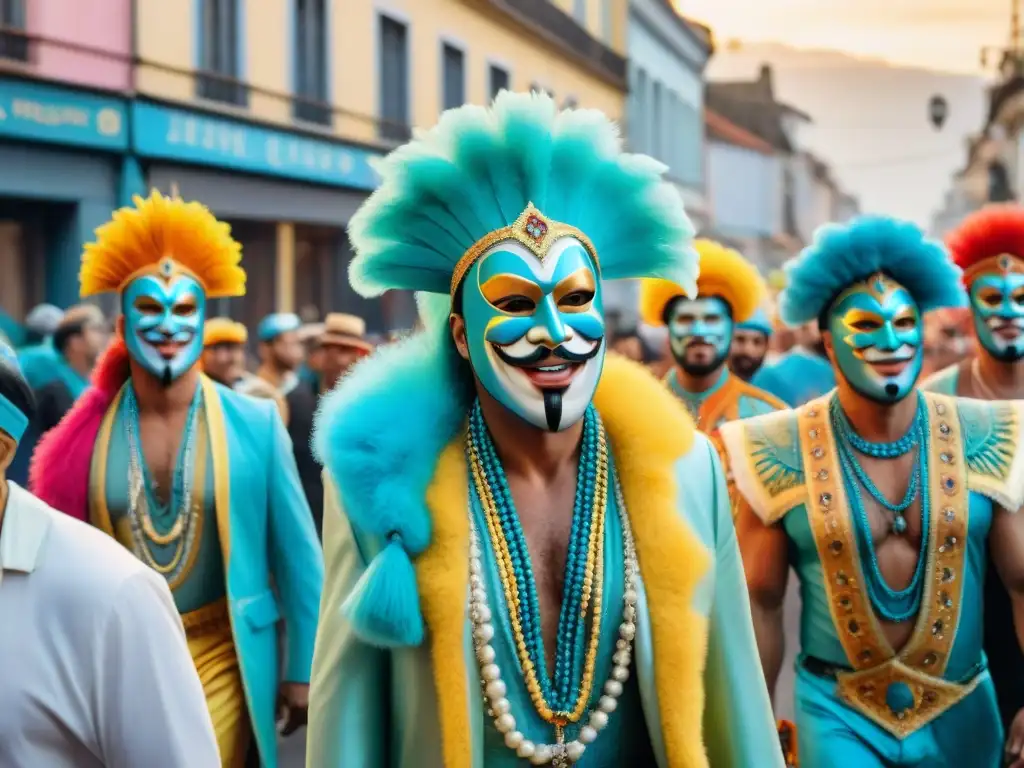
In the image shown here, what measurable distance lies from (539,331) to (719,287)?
4.21 metres

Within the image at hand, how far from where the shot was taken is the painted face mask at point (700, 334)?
725 centimetres

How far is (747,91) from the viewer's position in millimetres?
44812

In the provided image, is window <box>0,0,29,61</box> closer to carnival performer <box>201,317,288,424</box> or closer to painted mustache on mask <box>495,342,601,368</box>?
carnival performer <box>201,317,288,424</box>

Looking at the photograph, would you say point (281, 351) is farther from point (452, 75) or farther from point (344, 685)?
point (452, 75)

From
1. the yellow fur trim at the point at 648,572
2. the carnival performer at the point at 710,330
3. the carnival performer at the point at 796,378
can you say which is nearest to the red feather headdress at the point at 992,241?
the carnival performer at the point at 710,330

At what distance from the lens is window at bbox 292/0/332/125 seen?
17266 mm

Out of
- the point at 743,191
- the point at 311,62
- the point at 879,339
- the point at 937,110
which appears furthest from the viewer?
the point at 743,191

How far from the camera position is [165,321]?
18.0 ft

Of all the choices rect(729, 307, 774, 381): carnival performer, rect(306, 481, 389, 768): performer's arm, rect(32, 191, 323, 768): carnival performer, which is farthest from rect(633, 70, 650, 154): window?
rect(306, 481, 389, 768): performer's arm

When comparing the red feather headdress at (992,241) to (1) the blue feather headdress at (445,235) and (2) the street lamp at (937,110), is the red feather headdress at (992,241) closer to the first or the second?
(1) the blue feather headdress at (445,235)

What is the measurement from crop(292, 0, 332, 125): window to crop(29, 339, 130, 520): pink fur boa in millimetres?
12101

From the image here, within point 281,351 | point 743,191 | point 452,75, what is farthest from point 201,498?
point 743,191

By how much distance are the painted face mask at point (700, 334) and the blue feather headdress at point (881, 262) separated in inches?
94.8

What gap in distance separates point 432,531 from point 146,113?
1195 cm
